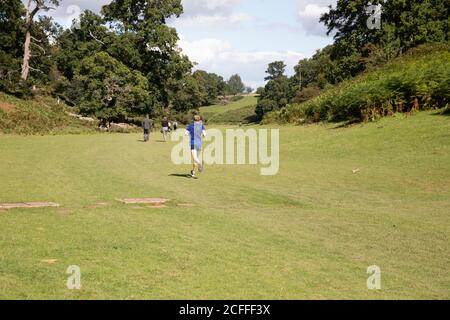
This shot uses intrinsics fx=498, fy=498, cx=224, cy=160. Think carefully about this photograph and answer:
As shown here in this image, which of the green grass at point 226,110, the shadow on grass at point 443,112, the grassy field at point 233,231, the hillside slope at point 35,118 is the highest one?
the green grass at point 226,110

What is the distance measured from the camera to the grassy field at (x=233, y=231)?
6.03 metres

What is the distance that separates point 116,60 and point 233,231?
166 feet

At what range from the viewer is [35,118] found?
46.1m

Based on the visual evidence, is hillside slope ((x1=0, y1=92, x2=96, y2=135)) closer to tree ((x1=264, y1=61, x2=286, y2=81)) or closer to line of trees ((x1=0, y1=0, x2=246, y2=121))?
line of trees ((x1=0, y1=0, x2=246, y2=121))

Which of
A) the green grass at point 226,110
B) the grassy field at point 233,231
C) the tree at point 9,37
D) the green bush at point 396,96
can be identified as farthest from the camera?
the green grass at point 226,110

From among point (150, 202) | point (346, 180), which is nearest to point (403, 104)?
point (346, 180)

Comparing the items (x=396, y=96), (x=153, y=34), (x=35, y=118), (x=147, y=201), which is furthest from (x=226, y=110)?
(x=147, y=201)

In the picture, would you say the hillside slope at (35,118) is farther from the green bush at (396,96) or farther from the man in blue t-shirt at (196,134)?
the man in blue t-shirt at (196,134)

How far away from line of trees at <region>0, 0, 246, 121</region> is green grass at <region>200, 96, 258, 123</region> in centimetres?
6676

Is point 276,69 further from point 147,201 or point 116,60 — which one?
point 147,201

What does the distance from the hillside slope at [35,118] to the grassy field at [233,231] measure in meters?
24.2

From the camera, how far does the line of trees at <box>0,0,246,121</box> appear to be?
180ft

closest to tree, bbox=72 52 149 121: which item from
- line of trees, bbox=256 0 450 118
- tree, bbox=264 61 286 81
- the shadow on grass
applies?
line of trees, bbox=256 0 450 118

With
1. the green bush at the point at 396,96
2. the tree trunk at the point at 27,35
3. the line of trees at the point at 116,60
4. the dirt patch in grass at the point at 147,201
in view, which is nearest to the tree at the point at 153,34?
the line of trees at the point at 116,60
